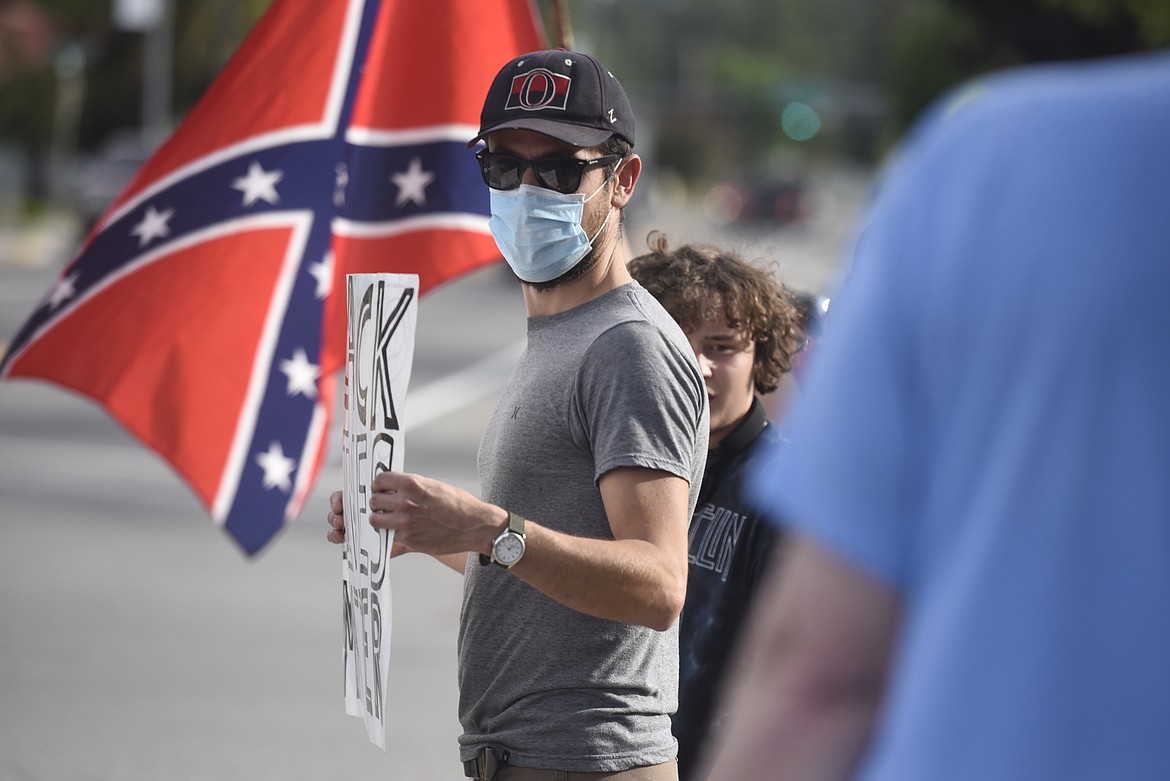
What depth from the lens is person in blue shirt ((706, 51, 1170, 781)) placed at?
1098 millimetres

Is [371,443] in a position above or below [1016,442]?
above

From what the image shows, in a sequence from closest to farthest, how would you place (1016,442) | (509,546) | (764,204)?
1. (1016,442)
2. (509,546)
3. (764,204)

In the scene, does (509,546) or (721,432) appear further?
(721,432)

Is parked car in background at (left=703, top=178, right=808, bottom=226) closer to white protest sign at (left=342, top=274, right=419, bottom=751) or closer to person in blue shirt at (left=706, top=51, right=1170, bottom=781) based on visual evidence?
white protest sign at (left=342, top=274, right=419, bottom=751)

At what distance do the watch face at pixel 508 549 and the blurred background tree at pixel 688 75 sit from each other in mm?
1991

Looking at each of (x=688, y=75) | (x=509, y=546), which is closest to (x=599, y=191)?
(x=509, y=546)

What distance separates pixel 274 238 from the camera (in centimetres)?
396

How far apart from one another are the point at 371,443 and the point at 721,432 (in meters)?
0.84

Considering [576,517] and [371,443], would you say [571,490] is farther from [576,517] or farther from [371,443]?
[371,443]

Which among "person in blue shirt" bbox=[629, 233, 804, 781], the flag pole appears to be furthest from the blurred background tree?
"person in blue shirt" bbox=[629, 233, 804, 781]

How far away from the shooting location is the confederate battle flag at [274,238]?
3.89 meters

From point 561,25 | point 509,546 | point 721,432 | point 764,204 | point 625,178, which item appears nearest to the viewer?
point 509,546

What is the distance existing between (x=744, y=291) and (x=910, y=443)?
6.30 feet

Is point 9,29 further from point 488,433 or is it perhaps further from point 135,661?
point 488,433
